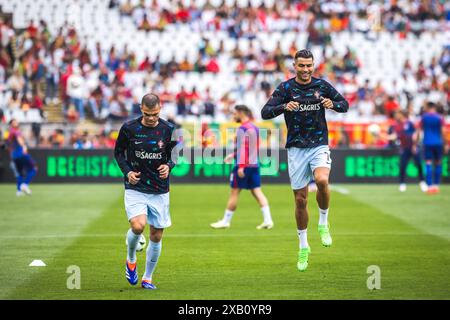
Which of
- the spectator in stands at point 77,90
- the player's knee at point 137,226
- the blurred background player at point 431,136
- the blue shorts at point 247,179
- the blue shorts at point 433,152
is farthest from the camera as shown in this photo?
the spectator in stands at point 77,90

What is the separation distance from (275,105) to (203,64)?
2406 centimetres

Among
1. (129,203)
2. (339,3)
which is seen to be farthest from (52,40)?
(129,203)

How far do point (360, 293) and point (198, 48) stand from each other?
89.7 ft

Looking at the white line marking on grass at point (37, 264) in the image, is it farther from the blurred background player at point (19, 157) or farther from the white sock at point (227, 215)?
the blurred background player at point (19, 157)

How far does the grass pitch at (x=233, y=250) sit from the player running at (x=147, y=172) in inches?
→ 26.7

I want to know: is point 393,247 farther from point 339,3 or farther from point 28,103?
point 339,3

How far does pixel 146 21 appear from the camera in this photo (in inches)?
1512

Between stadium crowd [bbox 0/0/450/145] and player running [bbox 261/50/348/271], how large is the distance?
19157mm

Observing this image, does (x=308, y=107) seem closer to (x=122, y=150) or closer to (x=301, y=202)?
(x=301, y=202)

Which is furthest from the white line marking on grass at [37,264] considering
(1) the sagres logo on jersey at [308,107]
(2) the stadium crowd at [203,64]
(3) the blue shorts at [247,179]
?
(2) the stadium crowd at [203,64]

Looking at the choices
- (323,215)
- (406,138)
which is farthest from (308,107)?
(406,138)

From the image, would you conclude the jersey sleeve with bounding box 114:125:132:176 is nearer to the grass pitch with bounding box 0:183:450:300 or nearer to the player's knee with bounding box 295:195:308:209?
the grass pitch with bounding box 0:183:450:300

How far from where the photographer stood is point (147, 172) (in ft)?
35.2

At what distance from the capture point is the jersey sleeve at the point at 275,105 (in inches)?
478
